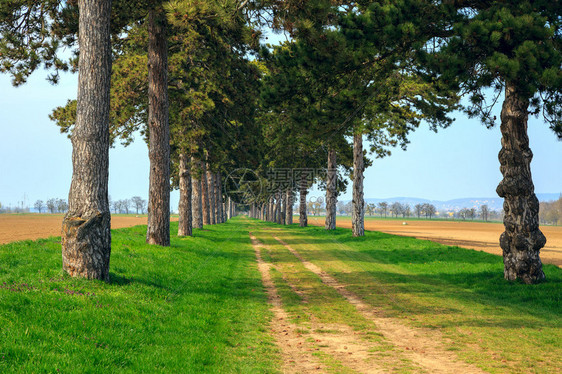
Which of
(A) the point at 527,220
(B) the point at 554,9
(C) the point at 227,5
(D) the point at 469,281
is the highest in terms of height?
(C) the point at 227,5

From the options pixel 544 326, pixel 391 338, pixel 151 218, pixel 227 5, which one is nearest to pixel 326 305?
pixel 391 338

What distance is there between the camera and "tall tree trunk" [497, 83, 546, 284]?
13234mm

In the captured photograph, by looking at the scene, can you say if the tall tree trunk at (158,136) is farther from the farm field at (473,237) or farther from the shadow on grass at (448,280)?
the farm field at (473,237)

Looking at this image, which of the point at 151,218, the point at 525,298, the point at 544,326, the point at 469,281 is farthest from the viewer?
the point at 151,218

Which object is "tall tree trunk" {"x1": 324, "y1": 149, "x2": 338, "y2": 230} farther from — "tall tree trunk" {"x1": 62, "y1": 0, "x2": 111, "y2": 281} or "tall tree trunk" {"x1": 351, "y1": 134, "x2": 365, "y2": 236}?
"tall tree trunk" {"x1": 62, "y1": 0, "x2": 111, "y2": 281}

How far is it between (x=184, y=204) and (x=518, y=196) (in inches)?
731

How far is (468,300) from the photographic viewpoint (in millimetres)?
11305

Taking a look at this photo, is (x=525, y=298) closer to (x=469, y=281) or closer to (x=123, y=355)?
(x=469, y=281)

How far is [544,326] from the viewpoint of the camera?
28.9 feet

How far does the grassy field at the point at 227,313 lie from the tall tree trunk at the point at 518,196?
2.78ft

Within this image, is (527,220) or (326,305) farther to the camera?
(527,220)

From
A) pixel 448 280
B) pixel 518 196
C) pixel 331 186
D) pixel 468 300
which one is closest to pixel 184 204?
pixel 331 186

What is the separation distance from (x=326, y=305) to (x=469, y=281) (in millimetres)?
5894

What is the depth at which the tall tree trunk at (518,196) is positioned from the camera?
13.2 meters
